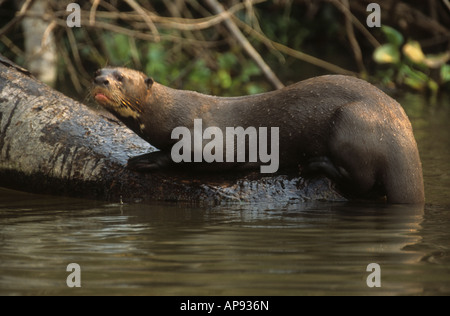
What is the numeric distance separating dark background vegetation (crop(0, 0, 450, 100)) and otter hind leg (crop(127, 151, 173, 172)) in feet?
12.3

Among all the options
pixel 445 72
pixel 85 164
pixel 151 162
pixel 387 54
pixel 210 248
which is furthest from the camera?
pixel 445 72

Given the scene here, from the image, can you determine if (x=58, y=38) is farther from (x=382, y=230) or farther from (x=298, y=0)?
(x=382, y=230)

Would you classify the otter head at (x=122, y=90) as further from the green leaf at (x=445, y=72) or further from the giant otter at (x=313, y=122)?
the green leaf at (x=445, y=72)

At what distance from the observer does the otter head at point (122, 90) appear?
3.70m

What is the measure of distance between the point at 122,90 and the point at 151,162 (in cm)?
37

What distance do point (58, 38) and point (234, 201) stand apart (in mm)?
4767

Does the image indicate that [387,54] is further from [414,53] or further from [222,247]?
[222,247]

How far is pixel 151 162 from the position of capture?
3771 mm

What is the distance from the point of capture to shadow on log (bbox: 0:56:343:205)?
375cm

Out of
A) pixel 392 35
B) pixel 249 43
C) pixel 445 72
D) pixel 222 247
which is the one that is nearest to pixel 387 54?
pixel 392 35

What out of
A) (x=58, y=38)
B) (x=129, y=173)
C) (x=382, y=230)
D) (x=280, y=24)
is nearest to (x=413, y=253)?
(x=382, y=230)

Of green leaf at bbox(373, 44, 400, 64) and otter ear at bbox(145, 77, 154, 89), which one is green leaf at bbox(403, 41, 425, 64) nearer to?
green leaf at bbox(373, 44, 400, 64)

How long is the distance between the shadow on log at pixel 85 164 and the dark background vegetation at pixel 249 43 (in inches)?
139

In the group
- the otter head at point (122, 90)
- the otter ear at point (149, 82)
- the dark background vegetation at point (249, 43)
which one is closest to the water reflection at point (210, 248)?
the otter head at point (122, 90)
